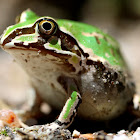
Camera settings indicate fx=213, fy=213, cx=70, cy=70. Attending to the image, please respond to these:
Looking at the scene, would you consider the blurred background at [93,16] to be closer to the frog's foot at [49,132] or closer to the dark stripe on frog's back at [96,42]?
the dark stripe on frog's back at [96,42]

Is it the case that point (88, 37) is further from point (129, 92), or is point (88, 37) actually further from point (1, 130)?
point (1, 130)

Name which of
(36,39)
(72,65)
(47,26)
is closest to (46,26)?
(47,26)

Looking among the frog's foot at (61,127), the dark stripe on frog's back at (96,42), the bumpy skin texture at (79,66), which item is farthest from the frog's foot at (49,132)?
the dark stripe on frog's back at (96,42)

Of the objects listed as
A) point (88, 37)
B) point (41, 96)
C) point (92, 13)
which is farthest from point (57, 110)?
point (92, 13)

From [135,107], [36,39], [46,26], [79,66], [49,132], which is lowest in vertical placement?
[49,132]

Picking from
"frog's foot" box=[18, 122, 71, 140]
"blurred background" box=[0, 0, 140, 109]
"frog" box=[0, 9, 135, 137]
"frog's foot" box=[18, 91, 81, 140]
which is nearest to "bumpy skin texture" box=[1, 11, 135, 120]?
"frog" box=[0, 9, 135, 137]

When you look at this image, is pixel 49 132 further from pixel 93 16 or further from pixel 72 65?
pixel 93 16
